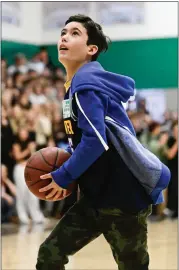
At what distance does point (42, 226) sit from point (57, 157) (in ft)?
21.2

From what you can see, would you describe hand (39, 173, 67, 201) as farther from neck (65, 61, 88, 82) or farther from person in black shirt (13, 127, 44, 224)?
person in black shirt (13, 127, 44, 224)

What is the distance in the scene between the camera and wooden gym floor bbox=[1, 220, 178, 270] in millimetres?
6531

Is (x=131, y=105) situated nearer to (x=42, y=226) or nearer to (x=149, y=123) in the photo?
(x=149, y=123)

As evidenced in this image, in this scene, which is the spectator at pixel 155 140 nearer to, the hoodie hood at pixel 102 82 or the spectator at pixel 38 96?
the spectator at pixel 38 96

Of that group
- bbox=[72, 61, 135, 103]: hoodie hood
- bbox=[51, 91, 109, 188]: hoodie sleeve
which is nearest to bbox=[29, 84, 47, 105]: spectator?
bbox=[72, 61, 135, 103]: hoodie hood

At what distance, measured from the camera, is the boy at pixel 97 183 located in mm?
3426

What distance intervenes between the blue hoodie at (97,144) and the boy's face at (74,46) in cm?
11

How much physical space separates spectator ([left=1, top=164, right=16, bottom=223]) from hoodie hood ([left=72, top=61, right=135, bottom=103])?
633 cm

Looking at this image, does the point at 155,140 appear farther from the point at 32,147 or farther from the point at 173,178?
the point at 32,147

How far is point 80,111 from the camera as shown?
3465 mm

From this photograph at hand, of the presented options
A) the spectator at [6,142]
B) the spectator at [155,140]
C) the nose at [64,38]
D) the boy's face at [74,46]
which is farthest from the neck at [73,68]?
the spectator at [155,140]

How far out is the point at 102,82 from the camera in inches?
140

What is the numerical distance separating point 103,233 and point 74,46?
1131 mm

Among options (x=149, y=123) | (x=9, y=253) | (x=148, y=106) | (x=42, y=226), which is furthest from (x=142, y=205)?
(x=148, y=106)
